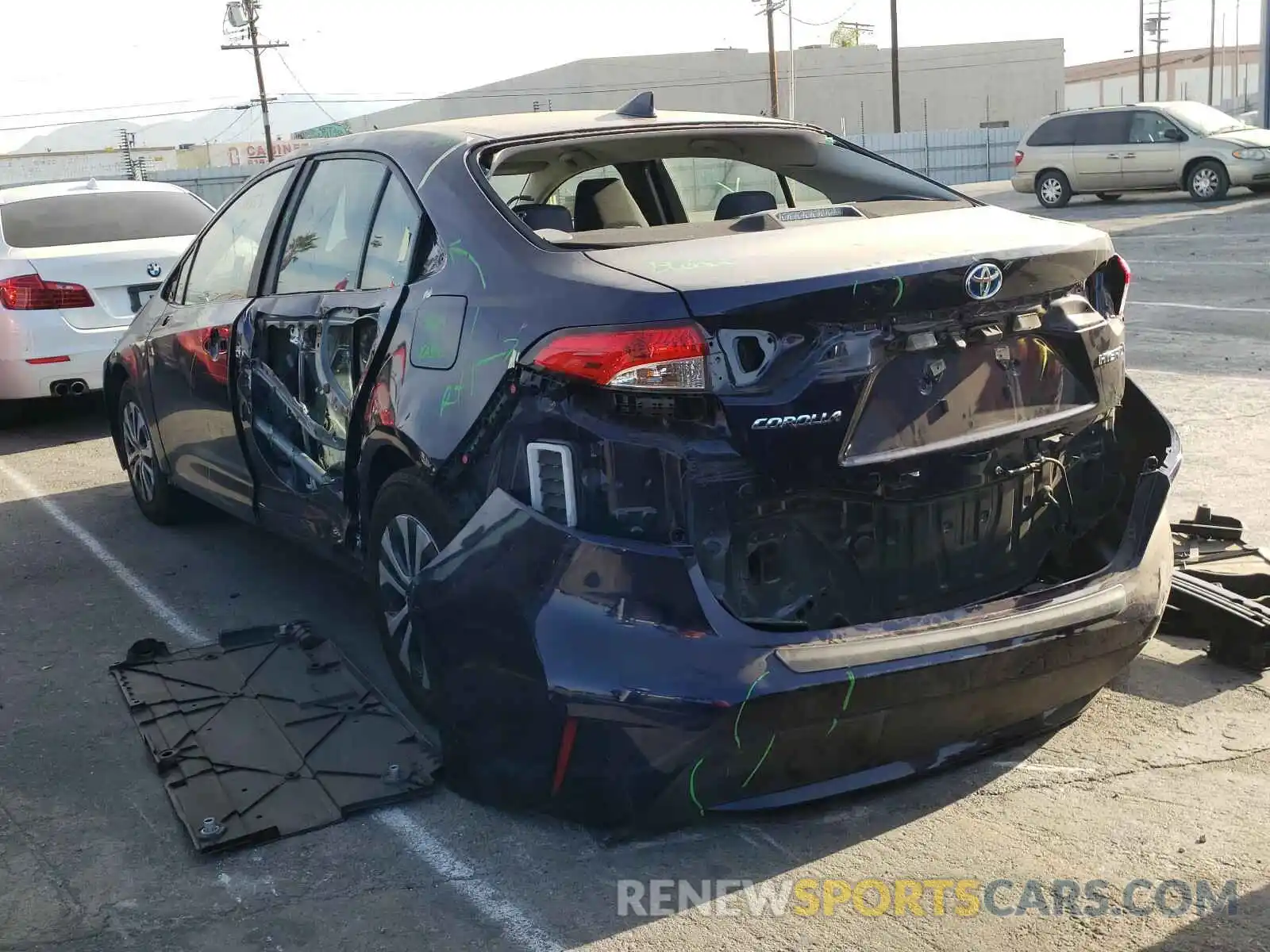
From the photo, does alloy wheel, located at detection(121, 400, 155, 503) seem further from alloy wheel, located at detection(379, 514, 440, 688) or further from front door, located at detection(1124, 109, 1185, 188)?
front door, located at detection(1124, 109, 1185, 188)

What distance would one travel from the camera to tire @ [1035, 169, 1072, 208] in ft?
76.6

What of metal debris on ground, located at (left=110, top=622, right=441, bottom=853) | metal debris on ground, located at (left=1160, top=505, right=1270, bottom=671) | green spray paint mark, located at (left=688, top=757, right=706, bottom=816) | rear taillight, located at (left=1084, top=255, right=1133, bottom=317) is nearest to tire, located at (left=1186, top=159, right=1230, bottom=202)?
metal debris on ground, located at (left=1160, top=505, right=1270, bottom=671)

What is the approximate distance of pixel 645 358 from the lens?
297 centimetres

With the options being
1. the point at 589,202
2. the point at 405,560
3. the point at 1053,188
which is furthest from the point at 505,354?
the point at 1053,188

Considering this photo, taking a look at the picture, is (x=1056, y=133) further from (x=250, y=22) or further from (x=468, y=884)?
(x=250, y=22)

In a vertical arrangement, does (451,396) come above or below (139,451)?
above

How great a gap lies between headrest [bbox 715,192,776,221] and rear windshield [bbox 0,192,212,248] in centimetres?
566

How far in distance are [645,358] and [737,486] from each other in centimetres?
35

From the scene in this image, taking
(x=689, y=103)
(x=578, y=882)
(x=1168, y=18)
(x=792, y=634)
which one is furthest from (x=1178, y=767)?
(x=1168, y=18)

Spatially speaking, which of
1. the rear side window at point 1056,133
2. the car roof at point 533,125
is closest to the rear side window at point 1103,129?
the rear side window at point 1056,133

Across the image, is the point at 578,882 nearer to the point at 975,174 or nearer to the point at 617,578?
the point at 617,578

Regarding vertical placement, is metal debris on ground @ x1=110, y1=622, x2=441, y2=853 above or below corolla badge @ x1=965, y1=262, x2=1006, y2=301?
below

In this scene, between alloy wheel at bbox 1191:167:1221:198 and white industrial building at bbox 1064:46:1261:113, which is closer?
alloy wheel at bbox 1191:167:1221:198

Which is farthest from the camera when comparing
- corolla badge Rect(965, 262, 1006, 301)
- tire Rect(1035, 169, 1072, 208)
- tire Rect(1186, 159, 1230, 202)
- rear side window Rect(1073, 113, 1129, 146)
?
tire Rect(1035, 169, 1072, 208)
